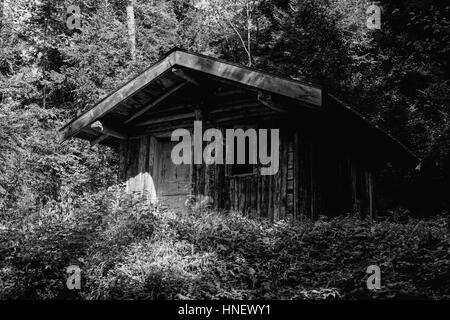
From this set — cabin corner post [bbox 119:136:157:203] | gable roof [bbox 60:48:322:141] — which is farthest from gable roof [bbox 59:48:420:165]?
cabin corner post [bbox 119:136:157:203]

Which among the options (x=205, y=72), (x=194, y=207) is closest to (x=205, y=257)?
(x=194, y=207)

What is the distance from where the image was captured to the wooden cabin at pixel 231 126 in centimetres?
955

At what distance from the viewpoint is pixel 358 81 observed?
1878cm

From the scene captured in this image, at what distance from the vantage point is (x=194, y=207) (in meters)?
9.96

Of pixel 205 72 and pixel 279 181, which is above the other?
pixel 205 72

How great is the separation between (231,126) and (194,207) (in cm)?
207

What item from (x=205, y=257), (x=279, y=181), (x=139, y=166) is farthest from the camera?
(x=139, y=166)

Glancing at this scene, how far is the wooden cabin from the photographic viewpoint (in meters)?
9.55

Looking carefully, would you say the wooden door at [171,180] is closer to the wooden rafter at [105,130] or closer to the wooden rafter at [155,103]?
the wooden rafter at [155,103]

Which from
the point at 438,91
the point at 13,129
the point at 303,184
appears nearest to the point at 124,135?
the point at 13,129

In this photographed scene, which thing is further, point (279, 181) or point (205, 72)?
point (279, 181)

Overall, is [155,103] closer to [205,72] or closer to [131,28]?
[205,72]
